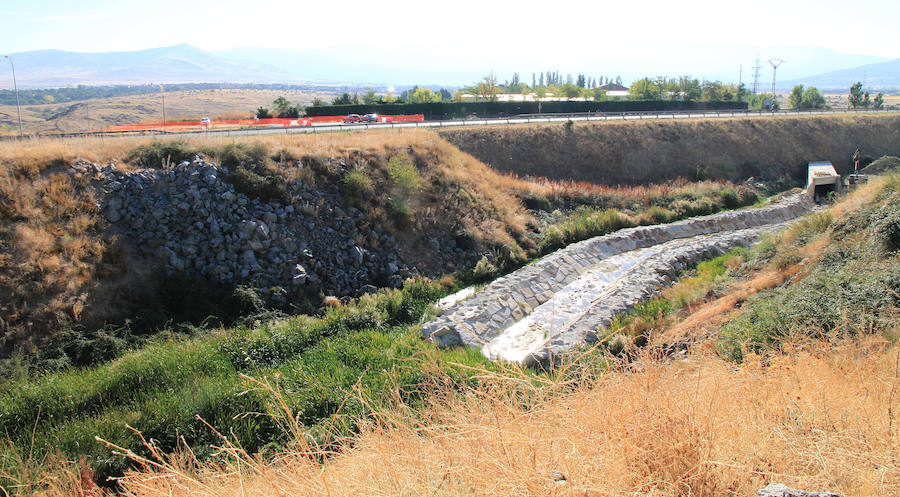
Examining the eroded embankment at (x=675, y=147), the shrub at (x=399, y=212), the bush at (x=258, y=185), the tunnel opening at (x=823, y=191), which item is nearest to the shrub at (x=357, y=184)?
the shrub at (x=399, y=212)

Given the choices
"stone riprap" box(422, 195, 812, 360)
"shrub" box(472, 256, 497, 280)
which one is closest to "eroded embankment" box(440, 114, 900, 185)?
"stone riprap" box(422, 195, 812, 360)

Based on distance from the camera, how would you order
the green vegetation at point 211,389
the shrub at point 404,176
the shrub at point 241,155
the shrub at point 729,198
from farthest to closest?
the shrub at point 729,198 → the shrub at point 404,176 → the shrub at point 241,155 → the green vegetation at point 211,389

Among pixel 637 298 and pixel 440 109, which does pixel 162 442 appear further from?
pixel 440 109

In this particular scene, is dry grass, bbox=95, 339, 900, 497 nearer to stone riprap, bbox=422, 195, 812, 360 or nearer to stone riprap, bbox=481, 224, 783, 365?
stone riprap, bbox=422, 195, 812, 360

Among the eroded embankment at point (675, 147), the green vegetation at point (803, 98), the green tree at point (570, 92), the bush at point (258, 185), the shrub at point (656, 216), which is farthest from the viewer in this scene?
the green tree at point (570, 92)

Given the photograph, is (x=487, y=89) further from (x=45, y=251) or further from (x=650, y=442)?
(x=650, y=442)

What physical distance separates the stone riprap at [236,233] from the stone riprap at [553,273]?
12.0 ft

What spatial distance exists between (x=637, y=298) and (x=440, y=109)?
34093 mm

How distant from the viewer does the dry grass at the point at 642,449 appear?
12.7 ft

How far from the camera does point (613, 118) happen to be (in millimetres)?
44719

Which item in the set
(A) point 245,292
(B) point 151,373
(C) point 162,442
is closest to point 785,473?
(C) point 162,442

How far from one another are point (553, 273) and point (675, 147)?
Result: 2651 cm

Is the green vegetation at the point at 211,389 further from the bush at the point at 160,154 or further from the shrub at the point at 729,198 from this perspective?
the shrub at the point at 729,198

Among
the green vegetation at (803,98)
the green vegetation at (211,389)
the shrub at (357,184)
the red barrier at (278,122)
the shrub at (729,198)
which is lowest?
the green vegetation at (211,389)
